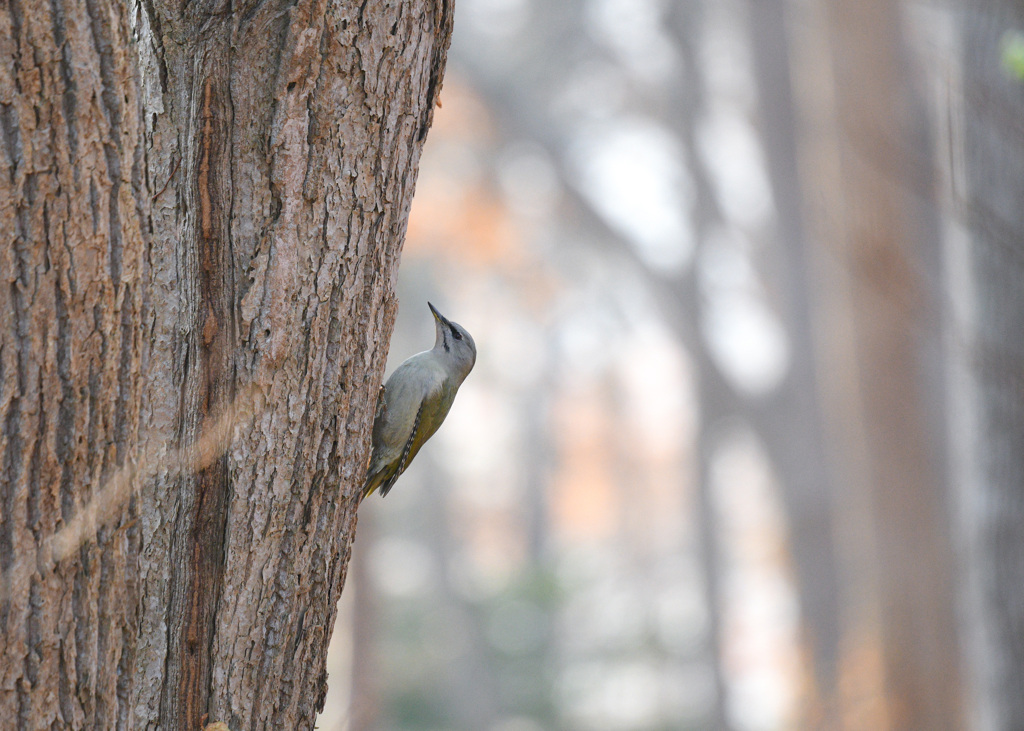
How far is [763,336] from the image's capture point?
1519 cm

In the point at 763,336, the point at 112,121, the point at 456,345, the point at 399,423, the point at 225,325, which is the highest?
the point at 763,336

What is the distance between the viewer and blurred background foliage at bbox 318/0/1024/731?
5.50 meters

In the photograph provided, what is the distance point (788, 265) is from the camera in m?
A: 13.0

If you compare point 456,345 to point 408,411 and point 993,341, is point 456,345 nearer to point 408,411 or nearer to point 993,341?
point 408,411

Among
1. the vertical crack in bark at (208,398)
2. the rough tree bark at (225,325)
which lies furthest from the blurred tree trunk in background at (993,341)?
the vertical crack in bark at (208,398)

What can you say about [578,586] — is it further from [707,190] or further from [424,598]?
[707,190]

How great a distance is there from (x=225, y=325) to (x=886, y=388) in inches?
315

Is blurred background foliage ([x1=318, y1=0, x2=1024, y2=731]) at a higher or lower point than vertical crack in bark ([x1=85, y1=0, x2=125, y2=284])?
higher

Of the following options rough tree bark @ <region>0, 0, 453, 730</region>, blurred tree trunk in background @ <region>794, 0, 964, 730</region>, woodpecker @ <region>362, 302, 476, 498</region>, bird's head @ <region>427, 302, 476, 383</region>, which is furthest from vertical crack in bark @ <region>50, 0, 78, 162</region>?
blurred tree trunk in background @ <region>794, 0, 964, 730</region>

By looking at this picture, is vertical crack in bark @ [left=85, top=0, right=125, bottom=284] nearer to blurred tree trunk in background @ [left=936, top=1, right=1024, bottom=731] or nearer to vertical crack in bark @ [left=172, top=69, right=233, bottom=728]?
vertical crack in bark @ [left=172, top=69, right=233, bottom=728]

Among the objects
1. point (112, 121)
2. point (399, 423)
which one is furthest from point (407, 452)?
point (112, 121)

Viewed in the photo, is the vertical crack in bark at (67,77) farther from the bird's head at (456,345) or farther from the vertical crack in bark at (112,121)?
the bird's head at (456,345)

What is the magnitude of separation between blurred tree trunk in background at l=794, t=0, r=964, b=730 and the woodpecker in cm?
488

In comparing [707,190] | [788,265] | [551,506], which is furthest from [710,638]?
[551,506]
